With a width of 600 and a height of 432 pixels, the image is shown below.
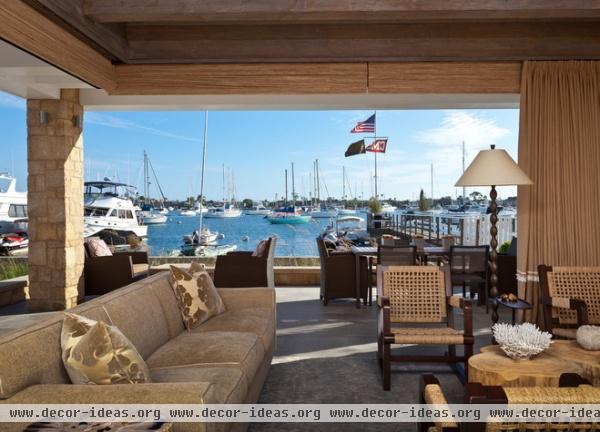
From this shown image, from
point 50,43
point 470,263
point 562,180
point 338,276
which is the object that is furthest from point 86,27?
point 470,263

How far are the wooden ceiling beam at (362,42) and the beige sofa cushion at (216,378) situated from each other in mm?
3268

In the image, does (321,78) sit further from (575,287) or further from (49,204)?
(49,204)

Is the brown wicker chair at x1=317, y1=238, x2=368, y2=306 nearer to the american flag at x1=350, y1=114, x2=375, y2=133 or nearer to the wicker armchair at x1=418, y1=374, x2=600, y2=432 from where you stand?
the wicker armchair at x1=418, y1=374, x2=600, y2=432

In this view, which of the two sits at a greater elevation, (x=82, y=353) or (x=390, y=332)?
(x=82, y=353)

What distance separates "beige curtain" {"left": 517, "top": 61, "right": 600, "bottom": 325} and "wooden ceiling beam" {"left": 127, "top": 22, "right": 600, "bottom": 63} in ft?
1.30

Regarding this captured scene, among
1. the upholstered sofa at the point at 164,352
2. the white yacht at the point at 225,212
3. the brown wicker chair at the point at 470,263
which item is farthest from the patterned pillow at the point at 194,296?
the white yacht at the point at 225,212

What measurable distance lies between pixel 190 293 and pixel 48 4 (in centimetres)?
222

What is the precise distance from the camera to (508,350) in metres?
2.37

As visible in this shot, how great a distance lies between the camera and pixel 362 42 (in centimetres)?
448

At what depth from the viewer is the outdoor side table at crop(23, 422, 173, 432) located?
4.07ft

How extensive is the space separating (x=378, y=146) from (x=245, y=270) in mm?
6878

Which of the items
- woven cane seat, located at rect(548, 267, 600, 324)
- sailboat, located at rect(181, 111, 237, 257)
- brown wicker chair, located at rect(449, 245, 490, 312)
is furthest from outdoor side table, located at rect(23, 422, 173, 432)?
sailboat, located at rect(181, 111, 237, 257)

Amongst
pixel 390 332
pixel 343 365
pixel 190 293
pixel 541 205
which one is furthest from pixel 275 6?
pixel 541 205

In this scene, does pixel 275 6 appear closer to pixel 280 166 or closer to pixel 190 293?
pixel 190 293
